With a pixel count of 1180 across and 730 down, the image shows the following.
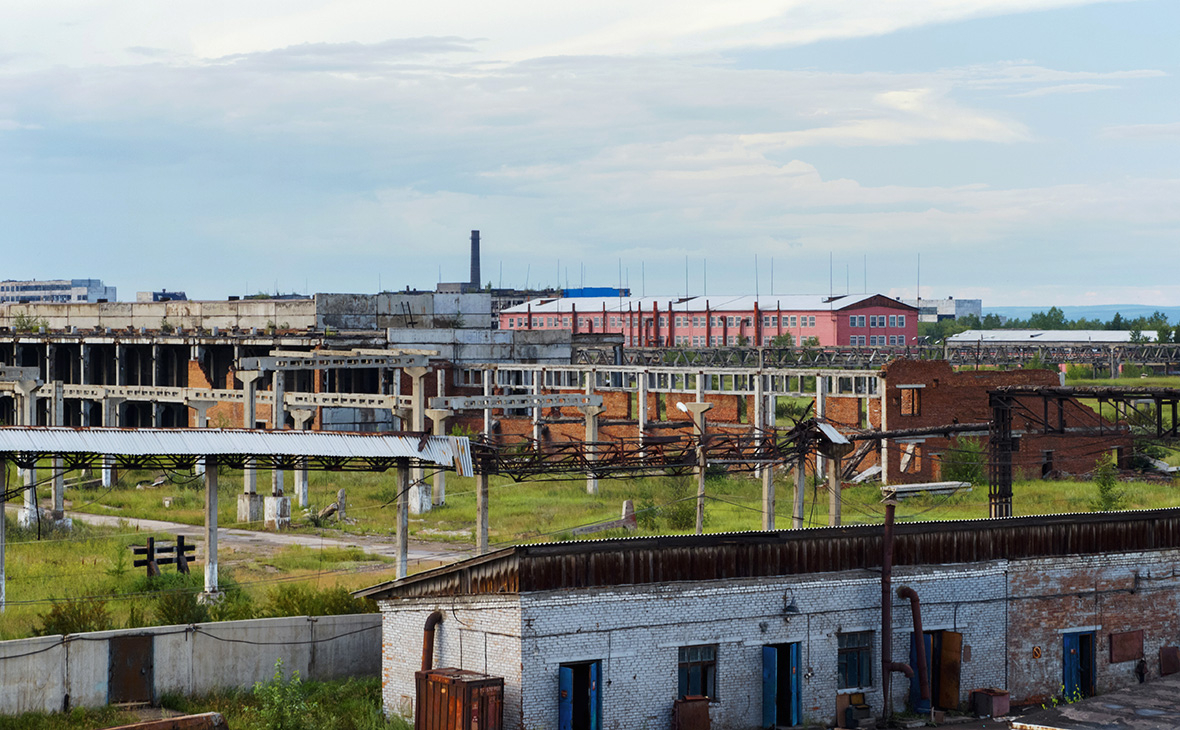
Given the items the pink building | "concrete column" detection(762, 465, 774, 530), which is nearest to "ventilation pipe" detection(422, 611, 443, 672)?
"concrete column" detection(762, 465, 774, 530)

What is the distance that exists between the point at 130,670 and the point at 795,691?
1024 cm

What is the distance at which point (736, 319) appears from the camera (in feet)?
324

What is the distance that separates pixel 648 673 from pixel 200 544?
698 inches

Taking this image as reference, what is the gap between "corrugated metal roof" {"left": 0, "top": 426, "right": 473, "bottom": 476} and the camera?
856 inches

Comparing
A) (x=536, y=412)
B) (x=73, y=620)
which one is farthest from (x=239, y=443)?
(x=536, y=412)

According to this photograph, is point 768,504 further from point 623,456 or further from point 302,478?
point 302,478

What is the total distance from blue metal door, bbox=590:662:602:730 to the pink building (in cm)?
6653

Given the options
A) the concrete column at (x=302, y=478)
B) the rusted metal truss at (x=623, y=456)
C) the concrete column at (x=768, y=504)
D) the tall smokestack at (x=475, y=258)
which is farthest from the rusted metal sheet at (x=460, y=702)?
the tall smokestack at (x=475, y=258)

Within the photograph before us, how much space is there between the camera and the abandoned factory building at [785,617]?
1780 centimetres

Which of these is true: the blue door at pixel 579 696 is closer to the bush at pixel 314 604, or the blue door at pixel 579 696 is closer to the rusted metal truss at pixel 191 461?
the bush at pixel 314 604

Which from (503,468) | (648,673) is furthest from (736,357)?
(648,673)

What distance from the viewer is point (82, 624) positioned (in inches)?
779

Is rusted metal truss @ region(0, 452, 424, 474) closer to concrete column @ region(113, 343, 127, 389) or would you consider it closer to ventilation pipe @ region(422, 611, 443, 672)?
ventilation pipe @ region(422, 611, 443, 672)

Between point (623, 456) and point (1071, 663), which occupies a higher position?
point (623, 456)
